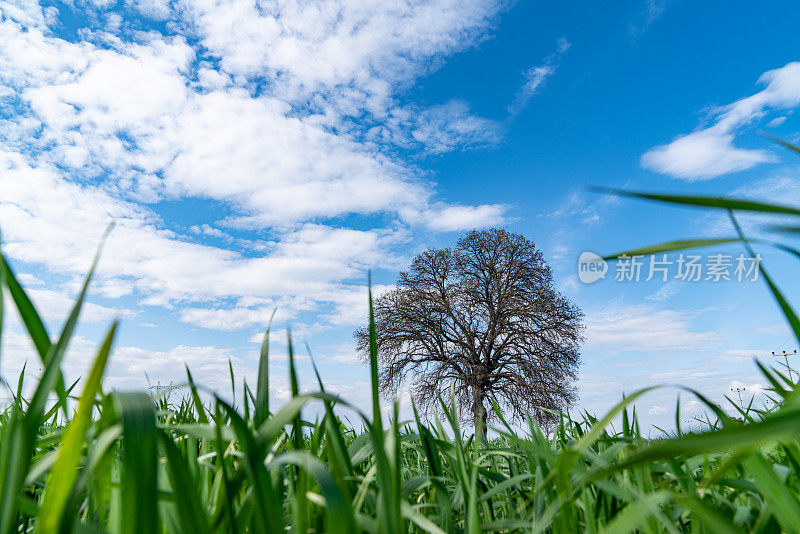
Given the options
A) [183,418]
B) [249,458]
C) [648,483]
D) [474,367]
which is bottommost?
[648,483]

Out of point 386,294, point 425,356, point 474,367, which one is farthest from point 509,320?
point 386,294

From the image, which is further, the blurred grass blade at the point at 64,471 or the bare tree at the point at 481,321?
the bare tree at the point at 481,321

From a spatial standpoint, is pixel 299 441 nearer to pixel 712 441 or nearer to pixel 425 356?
pixel 712 441

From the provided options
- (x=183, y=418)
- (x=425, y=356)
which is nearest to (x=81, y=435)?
(x=183, y=418)

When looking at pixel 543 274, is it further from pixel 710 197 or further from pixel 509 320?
pixel 710 197

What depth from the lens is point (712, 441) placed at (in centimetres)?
35

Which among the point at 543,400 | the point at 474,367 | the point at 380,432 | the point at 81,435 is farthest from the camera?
the point at 474,367

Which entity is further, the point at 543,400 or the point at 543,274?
the point at 543,274

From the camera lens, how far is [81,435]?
18.5 inches

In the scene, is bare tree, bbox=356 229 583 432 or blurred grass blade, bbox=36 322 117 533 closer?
blurred grass blade, bbox=36 322 117 533

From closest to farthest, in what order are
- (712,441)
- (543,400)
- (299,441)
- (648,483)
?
(712,441) < (299,441) < (648,483) < (543,400)

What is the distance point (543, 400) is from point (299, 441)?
67.8ft

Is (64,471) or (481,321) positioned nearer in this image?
(64,471)

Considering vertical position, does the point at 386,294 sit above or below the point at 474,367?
above
